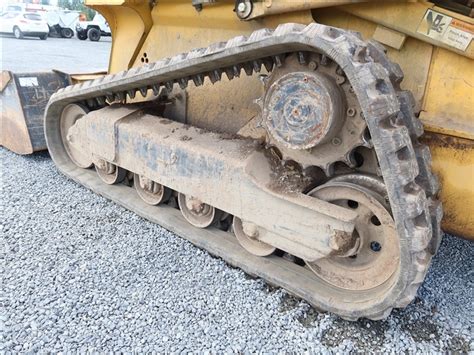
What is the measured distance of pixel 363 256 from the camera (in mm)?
2166

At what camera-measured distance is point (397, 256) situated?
2.01 metres

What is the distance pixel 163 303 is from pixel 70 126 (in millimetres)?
2059

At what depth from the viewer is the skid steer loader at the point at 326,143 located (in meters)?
1.77

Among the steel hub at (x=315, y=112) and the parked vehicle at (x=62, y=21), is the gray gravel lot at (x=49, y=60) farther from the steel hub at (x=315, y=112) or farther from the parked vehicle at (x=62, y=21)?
the steel hub at (x=315, y=112)

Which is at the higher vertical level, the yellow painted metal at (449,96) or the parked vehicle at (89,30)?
the yellow painted metal at (449,96)

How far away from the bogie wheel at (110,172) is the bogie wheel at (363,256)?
5.59ft

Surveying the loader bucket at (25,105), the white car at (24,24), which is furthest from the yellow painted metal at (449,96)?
the white car at (24,24)

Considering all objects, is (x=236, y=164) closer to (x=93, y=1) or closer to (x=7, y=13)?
(x=93, y=1)

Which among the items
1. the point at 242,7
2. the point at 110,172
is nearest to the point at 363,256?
the point at 242,7

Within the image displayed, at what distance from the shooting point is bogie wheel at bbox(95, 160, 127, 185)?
A: 10.9ft

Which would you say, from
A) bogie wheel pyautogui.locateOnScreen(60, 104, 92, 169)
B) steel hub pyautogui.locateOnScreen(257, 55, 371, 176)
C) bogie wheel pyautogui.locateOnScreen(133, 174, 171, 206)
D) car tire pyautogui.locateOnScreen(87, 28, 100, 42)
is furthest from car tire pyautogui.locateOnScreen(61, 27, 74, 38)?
steel hub pyautogui.locateOnScreen(257, 55, 371, 176)

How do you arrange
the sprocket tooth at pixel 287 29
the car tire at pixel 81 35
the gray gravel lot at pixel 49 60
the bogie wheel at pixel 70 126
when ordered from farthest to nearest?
the car tire at pixel 81 35 < the gray gravel lot at pixel 49 60 < the bogie wheel at pixel 70 126 < the sprocket tooth at pixel 287 29

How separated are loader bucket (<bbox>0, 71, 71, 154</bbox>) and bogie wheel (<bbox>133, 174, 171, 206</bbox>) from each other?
1.58 metres

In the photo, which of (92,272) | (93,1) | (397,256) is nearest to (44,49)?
(93,1)
